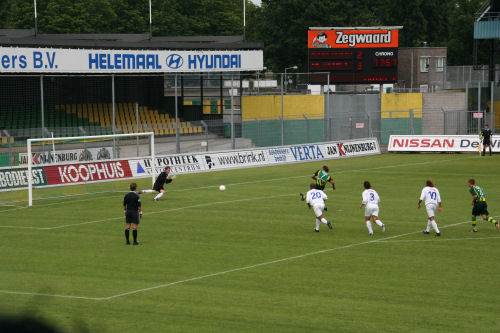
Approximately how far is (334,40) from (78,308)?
141 feet

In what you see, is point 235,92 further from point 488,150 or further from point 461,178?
point 461,178

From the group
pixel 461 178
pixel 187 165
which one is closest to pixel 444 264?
pixel 461 178

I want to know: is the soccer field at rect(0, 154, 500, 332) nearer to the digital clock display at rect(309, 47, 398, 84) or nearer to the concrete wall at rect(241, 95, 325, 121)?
the digital clock display at rect(309, 47, 398, 84)

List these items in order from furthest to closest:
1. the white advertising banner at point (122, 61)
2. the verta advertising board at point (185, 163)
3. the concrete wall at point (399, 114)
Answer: the concrete wall at point (399, 114) → the white advertising banner at point (122, 61) → the verta advertising board at point (185, 163)

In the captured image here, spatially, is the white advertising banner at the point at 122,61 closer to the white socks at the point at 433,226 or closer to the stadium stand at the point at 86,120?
the stadium stand at the point at 86,120

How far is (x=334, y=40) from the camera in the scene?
5406 cm

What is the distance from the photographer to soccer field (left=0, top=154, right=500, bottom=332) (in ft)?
43.4

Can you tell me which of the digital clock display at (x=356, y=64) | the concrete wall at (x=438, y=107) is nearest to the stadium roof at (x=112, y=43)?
the digital clock display at (x=356, y=64)

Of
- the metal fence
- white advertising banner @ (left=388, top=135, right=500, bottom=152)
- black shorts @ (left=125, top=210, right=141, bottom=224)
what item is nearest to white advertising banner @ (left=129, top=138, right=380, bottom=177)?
the metal fence

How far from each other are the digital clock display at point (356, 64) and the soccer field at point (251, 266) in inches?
911

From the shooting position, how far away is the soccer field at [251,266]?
13.2m

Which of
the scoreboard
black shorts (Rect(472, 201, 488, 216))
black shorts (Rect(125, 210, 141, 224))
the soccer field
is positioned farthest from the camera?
the scoreboard

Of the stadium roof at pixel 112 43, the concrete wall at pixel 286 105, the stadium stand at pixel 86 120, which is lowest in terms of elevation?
the stadium stand at pixel 86 120

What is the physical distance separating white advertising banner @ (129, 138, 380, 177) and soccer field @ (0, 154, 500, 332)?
7823 millimetres
